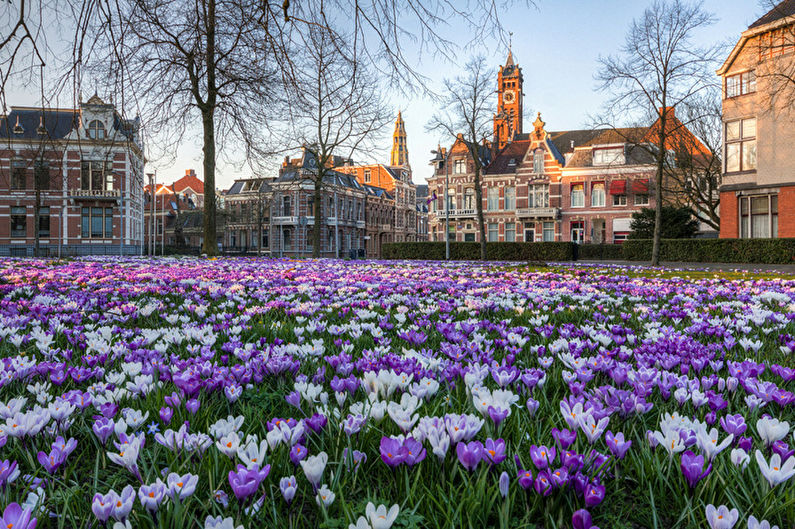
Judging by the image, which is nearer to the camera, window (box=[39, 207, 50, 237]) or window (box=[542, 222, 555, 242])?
window (box=[39, 207, 50, 237])

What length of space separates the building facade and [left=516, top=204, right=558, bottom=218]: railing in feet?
70.6

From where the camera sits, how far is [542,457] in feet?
4.00

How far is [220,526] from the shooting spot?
3.13 ft

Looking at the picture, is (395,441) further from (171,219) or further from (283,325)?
(171,219)

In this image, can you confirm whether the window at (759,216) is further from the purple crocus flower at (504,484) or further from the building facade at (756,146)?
the purple crocus flower at (504,484)

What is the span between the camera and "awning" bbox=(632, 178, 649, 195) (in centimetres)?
4085

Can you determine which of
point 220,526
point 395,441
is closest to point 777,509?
point 395,441

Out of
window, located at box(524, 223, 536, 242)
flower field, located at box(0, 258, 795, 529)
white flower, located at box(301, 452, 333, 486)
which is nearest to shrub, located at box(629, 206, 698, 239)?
window, located at box(524, 223, 536, 242)

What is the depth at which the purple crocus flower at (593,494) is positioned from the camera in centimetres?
110

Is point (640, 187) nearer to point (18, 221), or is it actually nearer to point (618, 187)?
point (618, 187)

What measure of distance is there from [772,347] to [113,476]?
11.1 feet

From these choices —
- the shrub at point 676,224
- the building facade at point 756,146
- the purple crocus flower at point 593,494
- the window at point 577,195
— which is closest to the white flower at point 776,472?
the purple crocus flower at point 593,494

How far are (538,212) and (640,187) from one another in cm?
899

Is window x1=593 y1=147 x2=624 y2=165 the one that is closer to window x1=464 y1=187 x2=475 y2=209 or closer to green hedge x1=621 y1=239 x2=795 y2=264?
window x1=464 y1=187 x2=475 y2=209
